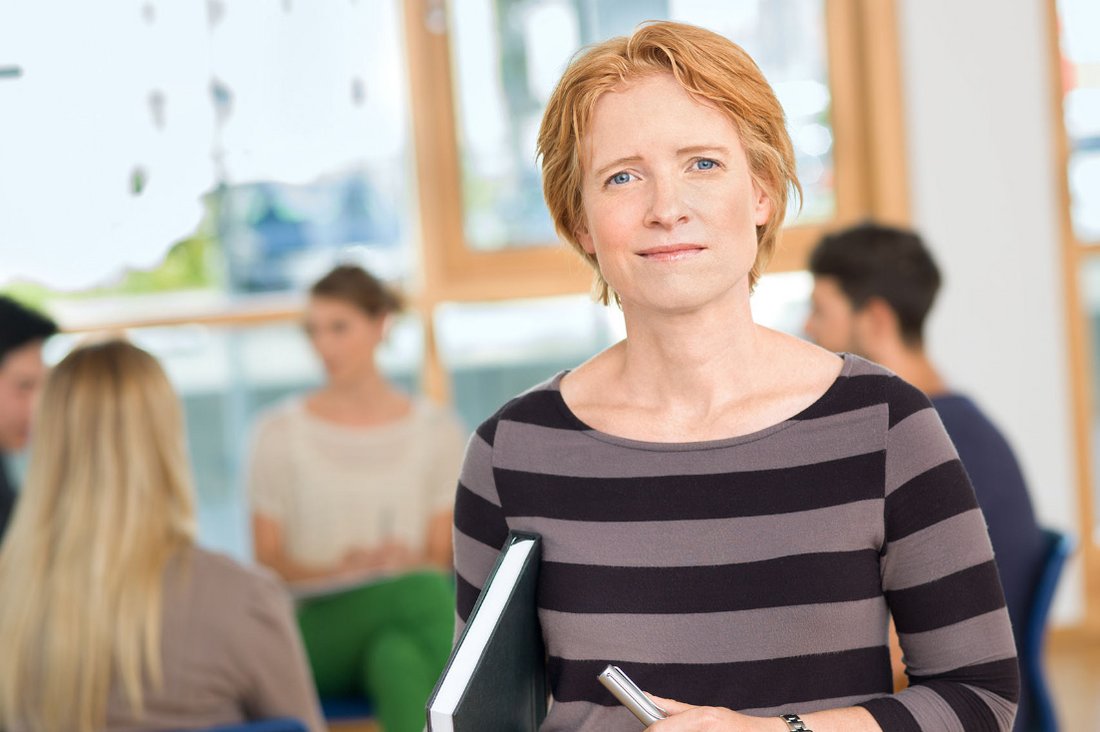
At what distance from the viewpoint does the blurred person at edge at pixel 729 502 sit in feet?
3.47

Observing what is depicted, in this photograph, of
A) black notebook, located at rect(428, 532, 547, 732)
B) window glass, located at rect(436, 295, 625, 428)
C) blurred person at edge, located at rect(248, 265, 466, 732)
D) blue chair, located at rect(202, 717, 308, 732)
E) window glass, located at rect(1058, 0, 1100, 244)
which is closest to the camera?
black notebook, located at rect(428, 532, 547, 732)

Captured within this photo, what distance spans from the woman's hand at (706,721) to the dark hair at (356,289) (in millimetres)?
2886

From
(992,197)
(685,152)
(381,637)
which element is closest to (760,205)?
(685,152)

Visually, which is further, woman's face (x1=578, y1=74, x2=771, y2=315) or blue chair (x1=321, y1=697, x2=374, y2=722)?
blue chair (x1=321, y1=697, x2=374, y2=722)

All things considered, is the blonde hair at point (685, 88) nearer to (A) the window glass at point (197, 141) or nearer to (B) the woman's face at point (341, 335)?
(B) the woman's face at point (341, 335)

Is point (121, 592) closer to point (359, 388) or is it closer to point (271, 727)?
point (271, 727)

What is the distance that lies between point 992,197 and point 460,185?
71.5 inches

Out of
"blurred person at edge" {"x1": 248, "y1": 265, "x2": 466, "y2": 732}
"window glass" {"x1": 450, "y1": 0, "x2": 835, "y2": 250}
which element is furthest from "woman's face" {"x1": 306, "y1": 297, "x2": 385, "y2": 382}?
"window glass" {"x1": 450, "y1": 0, "x2": 835, "y2": 250}

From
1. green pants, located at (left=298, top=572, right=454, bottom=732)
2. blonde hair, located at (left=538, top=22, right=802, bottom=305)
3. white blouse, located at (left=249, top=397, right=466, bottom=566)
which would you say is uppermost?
blonde hair, located at (left=538, top=22, right=802, bottom=305)

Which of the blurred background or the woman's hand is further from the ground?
the blurred background

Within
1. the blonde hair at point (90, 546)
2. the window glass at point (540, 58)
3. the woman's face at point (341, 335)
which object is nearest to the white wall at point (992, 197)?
the window glass at point (540, 58)

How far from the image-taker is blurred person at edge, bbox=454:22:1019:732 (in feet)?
3.47

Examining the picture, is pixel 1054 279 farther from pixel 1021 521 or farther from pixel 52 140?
pixel 52 140

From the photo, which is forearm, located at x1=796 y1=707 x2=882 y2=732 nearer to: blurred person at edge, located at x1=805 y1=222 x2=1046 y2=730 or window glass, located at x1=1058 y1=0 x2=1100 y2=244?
blurred person at edge, located at x1=805 y1=222 x2=1046 y2=730
